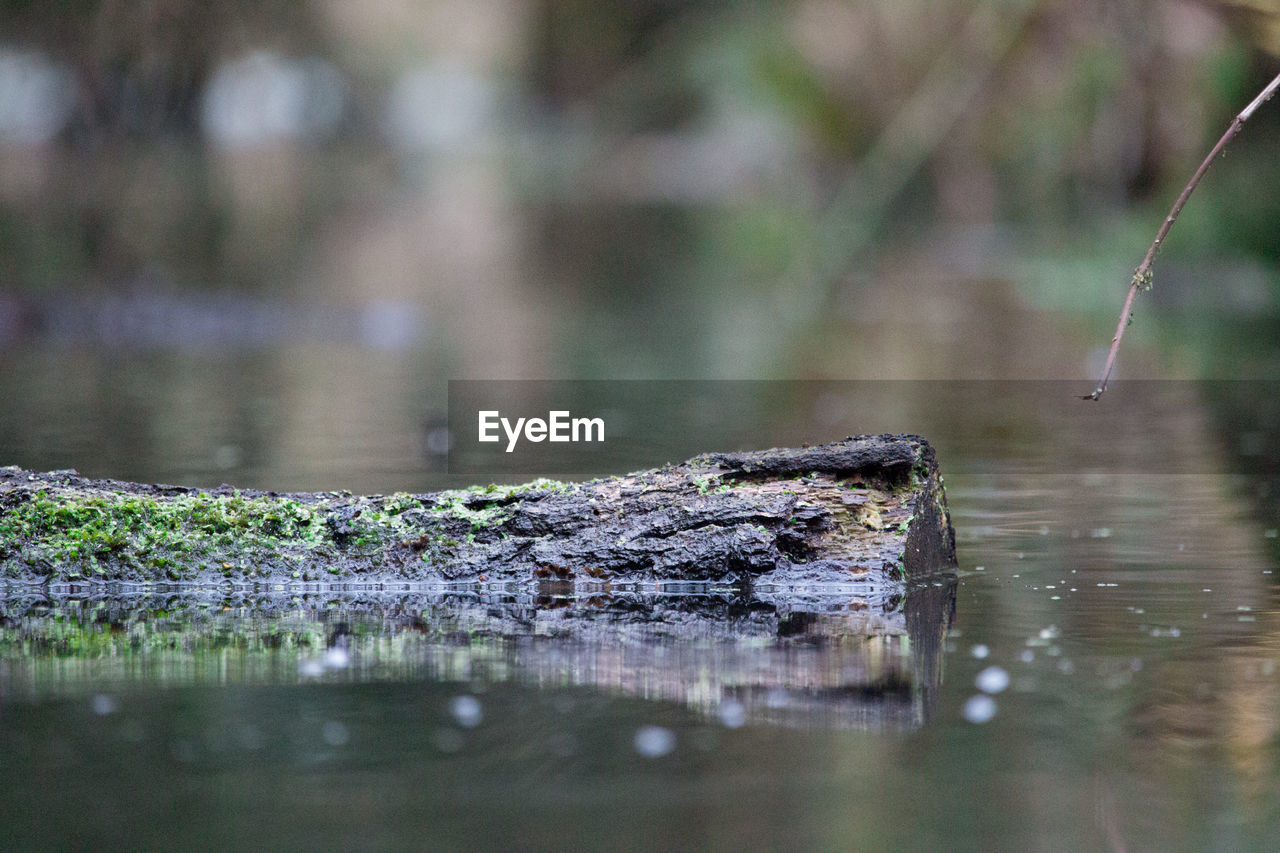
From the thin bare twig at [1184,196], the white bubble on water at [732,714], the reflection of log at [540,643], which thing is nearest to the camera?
the thin bare twig at [1184,196]

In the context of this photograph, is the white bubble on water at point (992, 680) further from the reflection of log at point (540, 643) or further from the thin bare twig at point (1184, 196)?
the thin bare twig at point (1184, 196)

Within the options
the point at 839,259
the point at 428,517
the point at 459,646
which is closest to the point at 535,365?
the point at 839,259

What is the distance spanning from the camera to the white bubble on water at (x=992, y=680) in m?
3.57

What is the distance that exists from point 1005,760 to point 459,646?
4.08ft

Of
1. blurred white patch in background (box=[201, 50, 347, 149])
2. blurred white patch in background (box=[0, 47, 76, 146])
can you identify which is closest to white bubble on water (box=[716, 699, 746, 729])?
blurred white patch in background (box=[0, 47, 76, 146])

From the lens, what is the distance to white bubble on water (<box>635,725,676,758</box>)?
314 cm

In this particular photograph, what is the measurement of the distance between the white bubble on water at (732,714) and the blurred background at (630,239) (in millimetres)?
1499

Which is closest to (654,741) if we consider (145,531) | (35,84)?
(145,531)

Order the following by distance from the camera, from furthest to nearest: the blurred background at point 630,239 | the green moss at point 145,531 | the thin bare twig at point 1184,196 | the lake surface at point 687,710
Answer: the blurred background at point 630,239, the green moss at point 145,531, the lake surface at point 687,710, the thin bare twig at point 1184,196

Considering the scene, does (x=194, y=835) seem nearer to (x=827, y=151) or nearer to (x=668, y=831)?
(x=668, y=831)

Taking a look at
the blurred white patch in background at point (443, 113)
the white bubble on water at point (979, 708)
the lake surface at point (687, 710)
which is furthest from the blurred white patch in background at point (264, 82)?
the blurred white patch in background at point (443, 113)

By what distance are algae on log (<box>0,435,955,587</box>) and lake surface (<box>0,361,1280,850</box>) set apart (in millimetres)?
81

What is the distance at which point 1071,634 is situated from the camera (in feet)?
13.0

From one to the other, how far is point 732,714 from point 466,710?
1.59 ft
